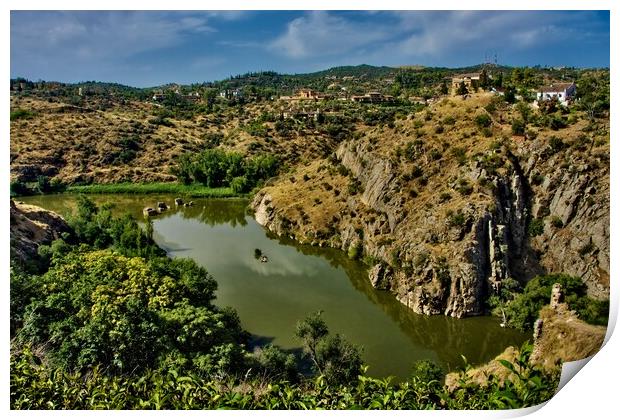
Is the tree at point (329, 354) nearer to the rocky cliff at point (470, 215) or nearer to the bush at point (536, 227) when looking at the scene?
the rocky cliff at point (470, 215)

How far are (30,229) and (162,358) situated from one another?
11335 mm

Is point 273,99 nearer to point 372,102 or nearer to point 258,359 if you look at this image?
point 372,102

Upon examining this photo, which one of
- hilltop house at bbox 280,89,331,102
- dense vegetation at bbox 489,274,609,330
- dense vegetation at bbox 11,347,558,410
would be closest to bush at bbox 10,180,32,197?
dense vegetation at bbox 11,347,558,410

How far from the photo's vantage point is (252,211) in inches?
1353

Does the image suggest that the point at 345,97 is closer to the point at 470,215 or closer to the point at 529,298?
the point at 470,215

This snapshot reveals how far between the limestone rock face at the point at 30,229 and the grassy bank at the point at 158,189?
17125 mm

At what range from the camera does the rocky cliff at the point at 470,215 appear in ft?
59.9

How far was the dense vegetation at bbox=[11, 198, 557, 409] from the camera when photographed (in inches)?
278

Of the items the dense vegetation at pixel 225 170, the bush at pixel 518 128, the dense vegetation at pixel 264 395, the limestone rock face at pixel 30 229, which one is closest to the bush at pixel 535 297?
the dense vegetation at pixel 264 395

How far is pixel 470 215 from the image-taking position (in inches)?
776

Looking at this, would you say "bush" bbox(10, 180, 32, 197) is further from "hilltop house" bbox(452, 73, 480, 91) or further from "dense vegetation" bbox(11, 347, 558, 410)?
"hilltop house" bbox(452, 73, 480, 91)

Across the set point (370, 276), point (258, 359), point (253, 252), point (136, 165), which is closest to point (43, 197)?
point (136, 165)

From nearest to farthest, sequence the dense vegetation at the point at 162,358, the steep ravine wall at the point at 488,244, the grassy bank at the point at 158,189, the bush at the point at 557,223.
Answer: the dense vegetation at the point at 162,358
the steep ravine wall at the point at 488,244
the bush at the point at 557,223
the grassy bank at the point at 158,189

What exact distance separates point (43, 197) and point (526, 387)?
36.3 metres
